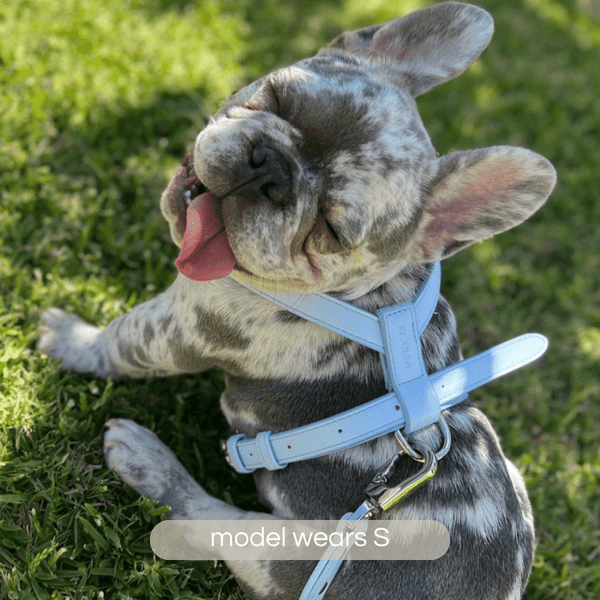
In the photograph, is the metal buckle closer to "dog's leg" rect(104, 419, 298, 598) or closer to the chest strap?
the chest strap

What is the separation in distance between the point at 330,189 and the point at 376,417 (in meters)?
1.07

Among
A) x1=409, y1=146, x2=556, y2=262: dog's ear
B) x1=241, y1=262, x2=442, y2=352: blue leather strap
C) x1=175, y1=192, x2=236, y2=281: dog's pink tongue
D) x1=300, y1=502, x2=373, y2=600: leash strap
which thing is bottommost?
x1=300, y1=502, x2=373, y2=600: leash strap

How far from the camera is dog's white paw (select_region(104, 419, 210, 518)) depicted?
333 cm

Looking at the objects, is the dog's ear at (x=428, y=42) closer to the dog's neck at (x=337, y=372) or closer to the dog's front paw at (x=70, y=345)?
the dog's neck at (x=337, y=372)

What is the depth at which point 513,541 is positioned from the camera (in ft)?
9.46

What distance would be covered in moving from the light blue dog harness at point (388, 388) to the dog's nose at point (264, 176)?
20.0 inches

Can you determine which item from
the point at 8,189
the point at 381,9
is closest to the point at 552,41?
the point at 381,9

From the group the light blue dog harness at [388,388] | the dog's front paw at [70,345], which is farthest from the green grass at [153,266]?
the light blue dog harness at [388,388]

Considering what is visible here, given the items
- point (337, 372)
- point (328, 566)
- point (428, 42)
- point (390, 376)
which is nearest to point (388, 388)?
point (390, 376)

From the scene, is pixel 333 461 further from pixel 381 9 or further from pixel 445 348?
pixel 381 9

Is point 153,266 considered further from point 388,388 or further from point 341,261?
point 388,388

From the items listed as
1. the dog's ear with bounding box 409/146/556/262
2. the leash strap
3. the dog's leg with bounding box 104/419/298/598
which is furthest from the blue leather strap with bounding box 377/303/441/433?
the dog's leg with bounding box 104/419/298/598

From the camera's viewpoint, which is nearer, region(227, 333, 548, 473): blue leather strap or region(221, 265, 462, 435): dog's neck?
region(227, 333, 548, 473): blue leather strap

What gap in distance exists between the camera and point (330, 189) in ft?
8.77
